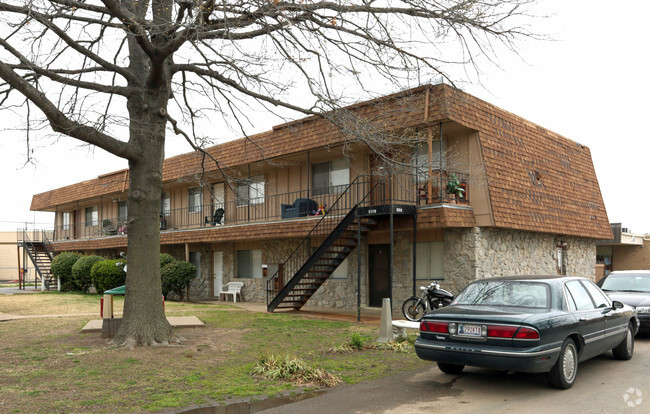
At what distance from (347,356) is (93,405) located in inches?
166

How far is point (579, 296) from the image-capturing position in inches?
295

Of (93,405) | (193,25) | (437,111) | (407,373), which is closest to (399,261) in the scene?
(437,111)

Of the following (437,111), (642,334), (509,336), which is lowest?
(642,334)

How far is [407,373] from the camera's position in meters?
7.75

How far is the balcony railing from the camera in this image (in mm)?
A: 14750

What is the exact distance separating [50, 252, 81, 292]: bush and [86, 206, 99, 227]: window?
6.32 m

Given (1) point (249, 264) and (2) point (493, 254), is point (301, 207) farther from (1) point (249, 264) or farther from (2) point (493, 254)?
(2) point (493, 254)

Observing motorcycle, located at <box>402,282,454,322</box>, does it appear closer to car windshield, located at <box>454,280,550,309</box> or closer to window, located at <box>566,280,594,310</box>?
window, located at <box>566,280,594,310</box>

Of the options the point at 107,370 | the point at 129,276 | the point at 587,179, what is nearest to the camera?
the point at 107,370

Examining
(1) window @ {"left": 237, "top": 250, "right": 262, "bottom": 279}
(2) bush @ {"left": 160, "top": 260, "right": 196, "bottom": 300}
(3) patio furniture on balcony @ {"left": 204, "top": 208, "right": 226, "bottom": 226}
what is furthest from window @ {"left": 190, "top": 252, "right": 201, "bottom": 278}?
(2) bush @ {"left": 160, "top": 260, "right": 196, "bottom": 300}

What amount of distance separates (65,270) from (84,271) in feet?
7.90

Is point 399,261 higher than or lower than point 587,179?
lower

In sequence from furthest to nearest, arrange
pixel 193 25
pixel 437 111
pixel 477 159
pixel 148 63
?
1. pixel 477 159
2. pixel 437 111
3. pixel 148 63
4. pixel 193 25

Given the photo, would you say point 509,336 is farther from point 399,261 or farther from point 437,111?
point 399,261
